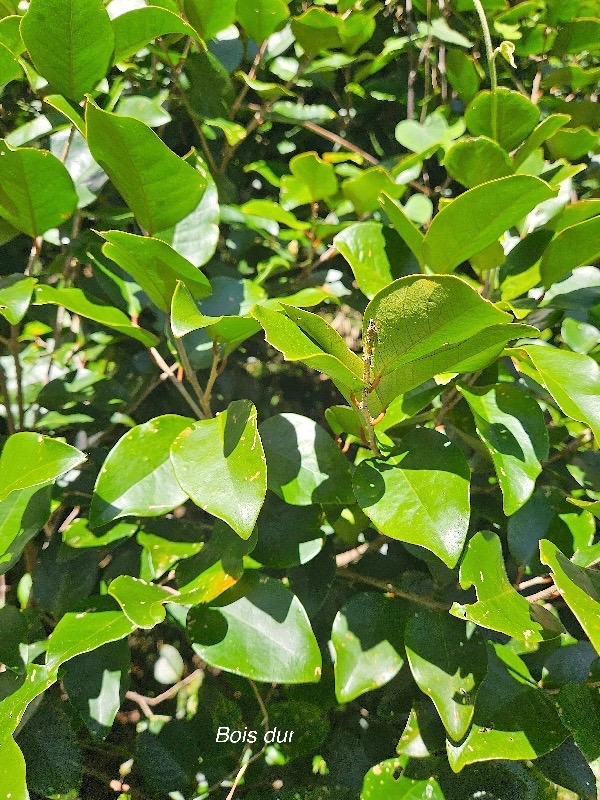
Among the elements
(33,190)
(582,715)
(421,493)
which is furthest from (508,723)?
(33,190)

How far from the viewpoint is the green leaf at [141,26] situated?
2.00 ft

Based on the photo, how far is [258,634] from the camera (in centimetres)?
62

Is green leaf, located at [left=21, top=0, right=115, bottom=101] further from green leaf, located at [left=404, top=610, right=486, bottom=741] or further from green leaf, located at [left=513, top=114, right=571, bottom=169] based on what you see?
green leaf, located at [left=404, top=610, right=486, bottom=741]

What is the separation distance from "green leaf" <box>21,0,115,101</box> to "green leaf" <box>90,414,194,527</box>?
0.36m

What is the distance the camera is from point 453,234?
56 centimetres

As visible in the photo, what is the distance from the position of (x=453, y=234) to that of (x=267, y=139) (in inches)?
27.2

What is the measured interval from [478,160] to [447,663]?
0.52 metres

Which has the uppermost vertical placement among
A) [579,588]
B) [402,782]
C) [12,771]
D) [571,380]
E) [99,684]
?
[571,380]

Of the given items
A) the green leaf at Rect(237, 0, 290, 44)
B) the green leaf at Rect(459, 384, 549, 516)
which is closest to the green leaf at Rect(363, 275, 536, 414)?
the green leaf at Rect(459, 384, 549, 516)

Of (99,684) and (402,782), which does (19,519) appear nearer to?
(99,684)

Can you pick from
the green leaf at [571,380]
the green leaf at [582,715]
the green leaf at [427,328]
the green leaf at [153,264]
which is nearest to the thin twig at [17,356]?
the green leaf at [153,264]

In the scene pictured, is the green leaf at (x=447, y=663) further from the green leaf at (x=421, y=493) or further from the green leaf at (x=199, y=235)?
the green leaf at (x=199, y=235)

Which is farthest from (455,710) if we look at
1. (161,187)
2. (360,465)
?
(161,187)

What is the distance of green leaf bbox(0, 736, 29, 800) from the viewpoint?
501 millimetres
